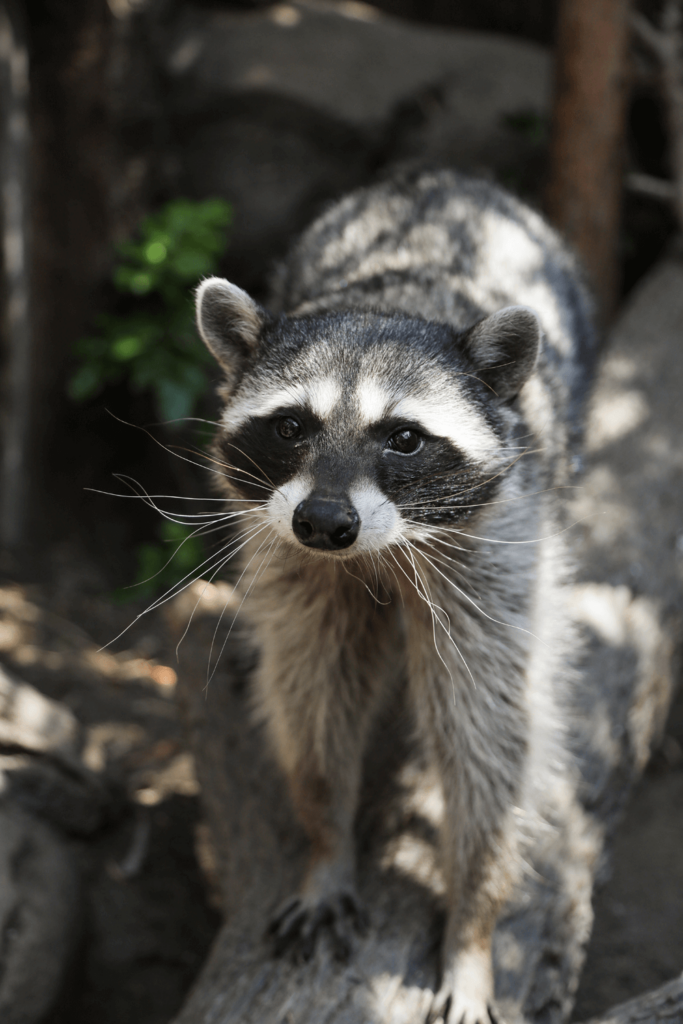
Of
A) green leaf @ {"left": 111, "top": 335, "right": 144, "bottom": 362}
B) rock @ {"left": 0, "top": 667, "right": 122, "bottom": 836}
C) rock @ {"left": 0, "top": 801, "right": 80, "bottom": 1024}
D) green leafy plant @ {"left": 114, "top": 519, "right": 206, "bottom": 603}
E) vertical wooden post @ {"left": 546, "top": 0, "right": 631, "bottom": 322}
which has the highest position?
vertical wooden post @ {"left": 546, "top": 0, "right": 631, "bottom": 322}

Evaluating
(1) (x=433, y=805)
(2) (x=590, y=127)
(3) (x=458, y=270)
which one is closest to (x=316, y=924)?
(1) (x=433, y=805)

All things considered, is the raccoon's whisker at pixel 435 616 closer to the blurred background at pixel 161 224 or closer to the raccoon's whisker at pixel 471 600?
the raccoon's whisker at pixel 471 600

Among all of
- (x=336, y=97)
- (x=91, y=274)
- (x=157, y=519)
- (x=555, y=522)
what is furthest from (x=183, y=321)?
(x=555, y=522)

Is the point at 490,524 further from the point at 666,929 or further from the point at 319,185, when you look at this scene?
the point at 319,185

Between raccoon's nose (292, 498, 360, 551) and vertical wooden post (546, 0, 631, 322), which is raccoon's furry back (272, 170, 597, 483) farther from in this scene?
vertical wooden post (546, 0, 631, 322)

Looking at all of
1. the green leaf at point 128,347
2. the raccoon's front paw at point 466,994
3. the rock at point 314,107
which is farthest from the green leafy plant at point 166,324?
the raccoon's front paw at point 466,994

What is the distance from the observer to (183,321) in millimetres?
4449

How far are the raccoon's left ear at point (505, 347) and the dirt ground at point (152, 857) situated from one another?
64.8 inches

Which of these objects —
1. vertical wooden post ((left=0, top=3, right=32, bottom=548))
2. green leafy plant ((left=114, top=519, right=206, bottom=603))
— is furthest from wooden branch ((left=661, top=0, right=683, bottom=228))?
vertical wooden post ((left=0, top=3, right=32, bottom=548))

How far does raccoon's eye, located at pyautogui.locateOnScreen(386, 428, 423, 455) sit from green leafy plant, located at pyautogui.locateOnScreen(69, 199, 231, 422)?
2353 mm

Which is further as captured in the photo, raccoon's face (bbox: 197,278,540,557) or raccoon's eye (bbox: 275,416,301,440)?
raccoon's eye (bbox: 275,416,301,440)

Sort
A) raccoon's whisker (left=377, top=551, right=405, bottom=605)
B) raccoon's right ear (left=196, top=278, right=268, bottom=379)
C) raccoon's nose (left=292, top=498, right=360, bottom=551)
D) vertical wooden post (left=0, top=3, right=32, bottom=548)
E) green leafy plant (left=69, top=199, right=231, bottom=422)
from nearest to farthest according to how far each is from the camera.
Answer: raccoon's nose (left=292, top=498, right=360, bottom=551) → raccoon's whisker (left=377, top=551, right=405, bottom=605) → raccoon's right ear (left=196, top=278, right=268, bottom=379) → green leafy plant (left=69, top=199, right=231, bottom=422) → vertical wooden post (left=0, top=3, right=32, bottom=548)

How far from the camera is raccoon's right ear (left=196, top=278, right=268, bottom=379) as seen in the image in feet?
7.42

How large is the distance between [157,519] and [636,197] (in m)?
3.76
